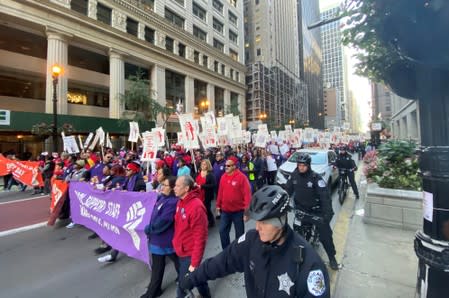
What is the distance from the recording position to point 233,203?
4578 mm

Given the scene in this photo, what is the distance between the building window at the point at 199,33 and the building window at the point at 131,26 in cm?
1120

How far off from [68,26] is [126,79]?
7067 millimetres

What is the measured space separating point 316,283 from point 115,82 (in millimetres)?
26755

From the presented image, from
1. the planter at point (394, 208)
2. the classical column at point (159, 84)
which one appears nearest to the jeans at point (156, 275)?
the planter at point (394, 208)

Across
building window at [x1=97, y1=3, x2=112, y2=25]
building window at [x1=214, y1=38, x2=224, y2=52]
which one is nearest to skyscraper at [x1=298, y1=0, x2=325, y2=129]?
building window at [x1=214, y1=38, x2=224, y2=52]

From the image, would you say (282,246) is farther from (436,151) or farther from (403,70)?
(403,70)

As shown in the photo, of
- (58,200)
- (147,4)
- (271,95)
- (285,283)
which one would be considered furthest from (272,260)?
(271,95)

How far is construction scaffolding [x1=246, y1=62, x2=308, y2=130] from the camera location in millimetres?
61531

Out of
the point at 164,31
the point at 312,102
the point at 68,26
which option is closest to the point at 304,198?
the point at 68,26

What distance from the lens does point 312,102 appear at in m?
116

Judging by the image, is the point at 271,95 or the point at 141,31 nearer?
the point at 141,31

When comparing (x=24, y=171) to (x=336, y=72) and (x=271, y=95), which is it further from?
(x=336, y=72)

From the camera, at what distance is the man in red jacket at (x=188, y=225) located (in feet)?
9.75

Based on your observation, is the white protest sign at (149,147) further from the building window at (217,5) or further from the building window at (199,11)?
the building window at (217,5)
